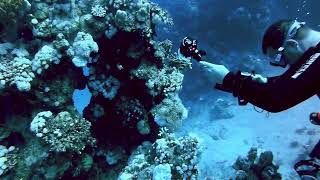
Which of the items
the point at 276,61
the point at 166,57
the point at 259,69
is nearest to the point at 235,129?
the point at 259,69

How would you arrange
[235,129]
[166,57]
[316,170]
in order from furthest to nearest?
[235,129] < [166,57] < [316,170]

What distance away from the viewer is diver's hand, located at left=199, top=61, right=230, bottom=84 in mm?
3743

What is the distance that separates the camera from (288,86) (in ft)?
9.95

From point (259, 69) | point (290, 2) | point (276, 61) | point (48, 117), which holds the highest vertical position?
point (290, 2)

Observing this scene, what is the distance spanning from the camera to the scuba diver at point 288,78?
9.75ft

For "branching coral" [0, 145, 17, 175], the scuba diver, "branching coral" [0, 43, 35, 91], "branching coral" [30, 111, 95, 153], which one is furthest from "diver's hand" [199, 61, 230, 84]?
"branching coral" [0, 145, 17, 175]

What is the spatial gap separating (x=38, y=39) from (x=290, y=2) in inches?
792

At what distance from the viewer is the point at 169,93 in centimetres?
627

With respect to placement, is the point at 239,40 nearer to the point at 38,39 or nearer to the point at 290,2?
the point at 290,2

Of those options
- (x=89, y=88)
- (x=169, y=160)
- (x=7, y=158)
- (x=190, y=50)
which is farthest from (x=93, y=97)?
(x=190, y=50)

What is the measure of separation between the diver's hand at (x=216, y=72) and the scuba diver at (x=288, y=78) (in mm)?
15

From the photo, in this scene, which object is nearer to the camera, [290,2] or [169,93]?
Answer: [169,93]

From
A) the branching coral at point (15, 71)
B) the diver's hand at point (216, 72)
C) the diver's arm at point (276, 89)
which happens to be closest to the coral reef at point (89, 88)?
the branching coral at point (15, 71)

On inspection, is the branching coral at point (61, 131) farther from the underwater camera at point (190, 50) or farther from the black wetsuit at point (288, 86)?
the black wetsuit at point (288, 86)
